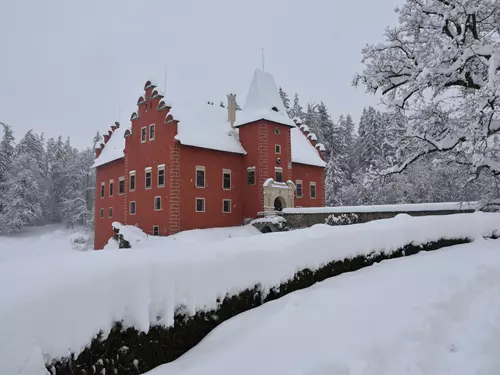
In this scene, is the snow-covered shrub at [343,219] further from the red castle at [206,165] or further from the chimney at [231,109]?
the chimney at [231,109]

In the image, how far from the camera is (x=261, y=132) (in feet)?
109

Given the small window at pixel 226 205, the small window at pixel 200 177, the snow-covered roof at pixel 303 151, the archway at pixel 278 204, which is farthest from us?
the snow-covered roof at pixel 303 151

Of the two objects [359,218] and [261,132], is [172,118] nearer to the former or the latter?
[261,132]

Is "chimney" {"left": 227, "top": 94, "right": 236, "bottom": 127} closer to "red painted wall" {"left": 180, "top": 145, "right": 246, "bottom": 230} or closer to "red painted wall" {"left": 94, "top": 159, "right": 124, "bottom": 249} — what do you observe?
"red painted wall" {"left": 180, "top": 145, "right": 246, "bottom": 230}

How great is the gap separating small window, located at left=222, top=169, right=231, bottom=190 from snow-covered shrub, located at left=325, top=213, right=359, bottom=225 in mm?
9346

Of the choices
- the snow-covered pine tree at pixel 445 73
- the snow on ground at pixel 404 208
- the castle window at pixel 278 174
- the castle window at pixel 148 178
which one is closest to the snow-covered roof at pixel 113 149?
the castle window at pixel 148 178

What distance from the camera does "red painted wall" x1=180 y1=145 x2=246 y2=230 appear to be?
30469 millimetres

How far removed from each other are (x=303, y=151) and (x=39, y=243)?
3782cm

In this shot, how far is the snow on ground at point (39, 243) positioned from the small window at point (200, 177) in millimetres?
22231

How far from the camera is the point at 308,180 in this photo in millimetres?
38656

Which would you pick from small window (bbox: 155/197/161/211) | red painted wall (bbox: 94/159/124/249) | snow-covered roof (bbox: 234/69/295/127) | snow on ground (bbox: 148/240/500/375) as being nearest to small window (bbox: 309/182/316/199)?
snow-covered roof (bbox: 234/69/295/127)

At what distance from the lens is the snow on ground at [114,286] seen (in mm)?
3654

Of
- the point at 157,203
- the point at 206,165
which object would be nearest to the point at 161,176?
the point at 157,203

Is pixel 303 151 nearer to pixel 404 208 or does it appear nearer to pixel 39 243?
pixel 404 208
